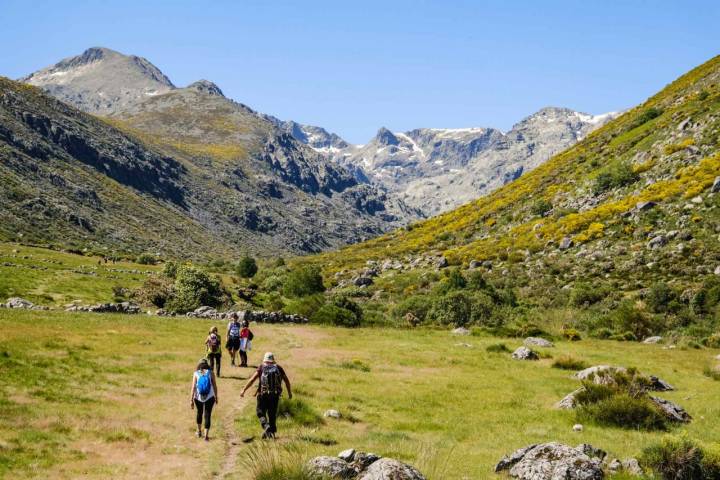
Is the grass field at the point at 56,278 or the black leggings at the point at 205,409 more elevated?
the grass field at the point at 56,278

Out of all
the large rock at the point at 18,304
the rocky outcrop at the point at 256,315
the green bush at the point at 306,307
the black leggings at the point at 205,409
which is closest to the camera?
the black leggings at the point at 205,409

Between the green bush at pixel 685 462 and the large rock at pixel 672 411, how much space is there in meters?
5.97

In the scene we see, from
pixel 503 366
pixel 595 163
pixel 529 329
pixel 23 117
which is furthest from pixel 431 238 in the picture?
pixel 23 117

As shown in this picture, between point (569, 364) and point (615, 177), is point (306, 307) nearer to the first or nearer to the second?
point (569, 364)

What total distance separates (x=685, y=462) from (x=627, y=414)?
18.4 ft

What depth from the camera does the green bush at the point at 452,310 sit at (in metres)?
48.7

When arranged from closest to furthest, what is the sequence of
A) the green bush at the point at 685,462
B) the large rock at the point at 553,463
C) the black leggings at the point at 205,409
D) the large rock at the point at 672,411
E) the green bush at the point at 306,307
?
the large rock at the point at 553,463
the green bush at the point at 685,462
the black leggings at the point at 205,409
the large rock at the point at 672,411
the green bush at the point at 306,307

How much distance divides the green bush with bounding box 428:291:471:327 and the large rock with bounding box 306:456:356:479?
1497 inches

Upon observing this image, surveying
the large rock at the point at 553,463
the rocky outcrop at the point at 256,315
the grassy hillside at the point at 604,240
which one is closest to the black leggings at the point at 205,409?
the large rock at the point at 553,463

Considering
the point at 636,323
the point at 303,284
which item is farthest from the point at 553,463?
the point at 303,284

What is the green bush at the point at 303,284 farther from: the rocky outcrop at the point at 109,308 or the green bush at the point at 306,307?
the rocky outcrop at the point at 109,308

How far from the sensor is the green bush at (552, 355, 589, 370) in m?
28.1

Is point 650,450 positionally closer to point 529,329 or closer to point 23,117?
point 529,329

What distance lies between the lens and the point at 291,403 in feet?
57.5
